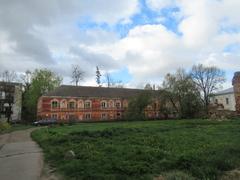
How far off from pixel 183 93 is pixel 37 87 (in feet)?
122

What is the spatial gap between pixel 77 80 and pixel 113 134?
56152mm

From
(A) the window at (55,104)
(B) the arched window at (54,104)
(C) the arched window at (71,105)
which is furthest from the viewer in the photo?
(C) the arched window at (71,105)

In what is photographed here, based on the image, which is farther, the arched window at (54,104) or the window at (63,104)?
the window at (63,104)

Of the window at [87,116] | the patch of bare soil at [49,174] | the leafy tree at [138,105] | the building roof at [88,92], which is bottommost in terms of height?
the patch of bare soil at [49,174]

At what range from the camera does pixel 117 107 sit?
68062 millimetres

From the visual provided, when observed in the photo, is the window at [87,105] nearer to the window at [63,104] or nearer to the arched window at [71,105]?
the arched window at [71,105]

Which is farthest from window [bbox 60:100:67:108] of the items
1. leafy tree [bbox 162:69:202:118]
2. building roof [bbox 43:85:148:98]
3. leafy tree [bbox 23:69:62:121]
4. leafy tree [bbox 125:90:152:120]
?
leafy tree [bbox 162:69:202:118]

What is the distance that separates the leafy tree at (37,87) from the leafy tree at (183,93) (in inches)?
1222

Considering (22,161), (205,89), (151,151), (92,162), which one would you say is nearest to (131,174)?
(92,162)

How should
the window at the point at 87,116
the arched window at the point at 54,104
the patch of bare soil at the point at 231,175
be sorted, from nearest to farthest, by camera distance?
1. the patch of bare soil at the point at 231,175
2. the arched window at the point at 54,104
3. the window at the point at 87,116

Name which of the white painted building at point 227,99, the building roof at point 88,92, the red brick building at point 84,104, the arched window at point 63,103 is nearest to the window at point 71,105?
the red brick building at point 84,104

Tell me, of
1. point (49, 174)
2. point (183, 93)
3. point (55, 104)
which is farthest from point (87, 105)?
point (49, 174)

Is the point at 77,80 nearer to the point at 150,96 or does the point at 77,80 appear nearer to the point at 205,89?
the point at 150,96

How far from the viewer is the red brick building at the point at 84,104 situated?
193 ft
